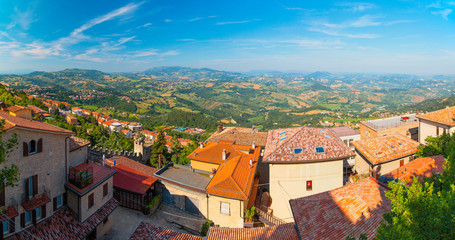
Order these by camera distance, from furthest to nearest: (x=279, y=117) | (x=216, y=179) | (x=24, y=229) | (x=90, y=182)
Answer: (x=279, y=117) → (x=216, y=179) → (x=90, y=182) → (x=24, y=229)

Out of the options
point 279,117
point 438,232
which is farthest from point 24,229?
point 279,117

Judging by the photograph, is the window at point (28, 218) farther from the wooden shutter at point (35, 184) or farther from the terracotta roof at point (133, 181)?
the terracotta roof at point (133, 181)

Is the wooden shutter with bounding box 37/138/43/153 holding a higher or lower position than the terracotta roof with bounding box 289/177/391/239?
higher

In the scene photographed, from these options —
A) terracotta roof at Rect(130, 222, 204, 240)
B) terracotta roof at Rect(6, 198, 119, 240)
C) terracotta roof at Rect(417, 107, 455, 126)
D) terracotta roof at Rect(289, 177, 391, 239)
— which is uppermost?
terracotta roof at Rect(417, 107, 455, 126)

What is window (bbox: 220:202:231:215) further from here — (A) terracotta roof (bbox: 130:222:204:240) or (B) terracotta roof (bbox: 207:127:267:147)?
(B) terracotta roof (bbox: 207:127:267:147)

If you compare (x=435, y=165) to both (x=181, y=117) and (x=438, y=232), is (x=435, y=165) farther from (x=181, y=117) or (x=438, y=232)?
(x=181, y=117)

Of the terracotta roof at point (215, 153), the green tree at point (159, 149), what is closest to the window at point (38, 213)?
the terracotta roof at point (215, 153)

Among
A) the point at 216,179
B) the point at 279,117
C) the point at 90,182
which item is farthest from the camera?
the point at 279,117

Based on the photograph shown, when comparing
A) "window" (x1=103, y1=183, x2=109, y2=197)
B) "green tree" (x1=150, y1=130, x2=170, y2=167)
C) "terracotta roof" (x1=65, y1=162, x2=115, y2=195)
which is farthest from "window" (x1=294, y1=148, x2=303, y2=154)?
"green tree" (x1=150, y1=130, x2=170, y2=167)
